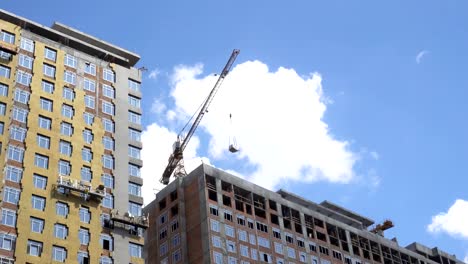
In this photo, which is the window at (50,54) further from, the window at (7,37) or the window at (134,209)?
the window at (134,209)

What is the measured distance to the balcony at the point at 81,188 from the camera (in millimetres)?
87375

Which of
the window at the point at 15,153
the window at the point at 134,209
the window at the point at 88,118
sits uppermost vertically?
the window at the point at 88,118

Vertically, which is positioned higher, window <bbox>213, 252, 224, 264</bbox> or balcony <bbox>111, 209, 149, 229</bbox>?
window <bbox>213, 252, 224, 264</bbox>

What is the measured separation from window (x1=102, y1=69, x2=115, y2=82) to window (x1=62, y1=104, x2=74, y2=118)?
27.3 feet

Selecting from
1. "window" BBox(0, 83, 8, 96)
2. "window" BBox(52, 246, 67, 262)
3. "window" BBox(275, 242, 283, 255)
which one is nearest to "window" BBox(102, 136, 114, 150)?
"window" BBox(0, 83, 8, 96)

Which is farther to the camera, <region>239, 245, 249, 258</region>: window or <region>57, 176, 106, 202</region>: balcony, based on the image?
<region>239, 245, 249, 258</region>: window

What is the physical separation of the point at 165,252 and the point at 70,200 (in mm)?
51727

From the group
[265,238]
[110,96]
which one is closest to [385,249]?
[265,238]

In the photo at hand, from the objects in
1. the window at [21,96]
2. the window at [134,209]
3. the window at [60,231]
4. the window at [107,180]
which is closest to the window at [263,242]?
the window at [134,209]

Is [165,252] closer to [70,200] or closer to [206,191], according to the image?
[206,191]

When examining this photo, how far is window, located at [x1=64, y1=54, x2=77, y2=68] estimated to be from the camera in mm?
99312

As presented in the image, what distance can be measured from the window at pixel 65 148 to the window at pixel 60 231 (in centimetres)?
988

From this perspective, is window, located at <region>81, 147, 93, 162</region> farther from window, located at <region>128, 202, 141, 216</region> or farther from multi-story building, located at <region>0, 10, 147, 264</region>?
window, located at <region>128, 202, 141, 216</region>

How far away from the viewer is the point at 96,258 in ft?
280
